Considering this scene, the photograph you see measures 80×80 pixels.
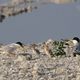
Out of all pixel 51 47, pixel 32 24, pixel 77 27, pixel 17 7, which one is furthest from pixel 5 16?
pixel 51 47

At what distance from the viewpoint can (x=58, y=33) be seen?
81.1ft

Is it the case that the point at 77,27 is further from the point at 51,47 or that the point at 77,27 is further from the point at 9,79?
the point at 9,79

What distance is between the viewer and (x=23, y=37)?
24.5m

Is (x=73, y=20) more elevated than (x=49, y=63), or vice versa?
(x=49, y=63)

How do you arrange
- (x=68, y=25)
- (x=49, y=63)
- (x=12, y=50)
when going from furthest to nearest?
(x=68, y=25)
(x=12, y=50)
(x=49, y=63)

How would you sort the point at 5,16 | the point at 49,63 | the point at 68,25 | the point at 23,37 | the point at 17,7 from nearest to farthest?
1. the point at 49,63
2. the point at 23,37
3. the point at 68,25
4. the point at 5,16
5. the point at 17,7

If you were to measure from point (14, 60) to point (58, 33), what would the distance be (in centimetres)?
1015

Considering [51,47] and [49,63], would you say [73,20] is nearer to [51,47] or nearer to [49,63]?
[51,47]

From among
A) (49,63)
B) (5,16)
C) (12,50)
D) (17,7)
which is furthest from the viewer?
(17,7)

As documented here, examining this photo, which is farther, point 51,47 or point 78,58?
point 51,47

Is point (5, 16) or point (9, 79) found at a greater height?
point (9, 79)

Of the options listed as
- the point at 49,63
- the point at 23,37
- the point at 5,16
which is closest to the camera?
the point at 49,63

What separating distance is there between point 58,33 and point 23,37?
5.54 ft

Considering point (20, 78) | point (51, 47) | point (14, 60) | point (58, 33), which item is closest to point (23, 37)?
point (58, 33)
